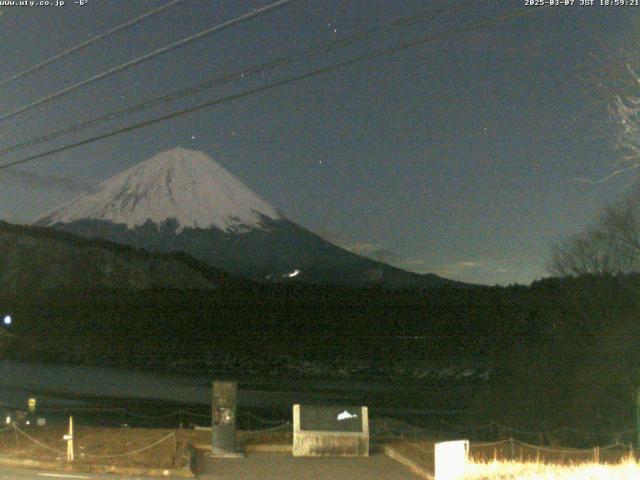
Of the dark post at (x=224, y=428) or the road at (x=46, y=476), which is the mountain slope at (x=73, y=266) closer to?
the dark post at (x=224, y=428)

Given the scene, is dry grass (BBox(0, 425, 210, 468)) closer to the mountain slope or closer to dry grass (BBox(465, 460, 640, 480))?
dry grass (BBox(465, 460, 640, 480))

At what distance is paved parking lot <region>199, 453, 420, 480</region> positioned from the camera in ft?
51.6

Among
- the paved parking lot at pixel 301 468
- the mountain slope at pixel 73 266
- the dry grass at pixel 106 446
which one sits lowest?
the paved parking lot at pixel 301 468

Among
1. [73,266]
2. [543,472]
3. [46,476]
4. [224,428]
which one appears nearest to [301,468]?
[224,428]

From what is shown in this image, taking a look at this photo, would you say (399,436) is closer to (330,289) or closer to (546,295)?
(546,295)

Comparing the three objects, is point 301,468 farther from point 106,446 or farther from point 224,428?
point 106,446

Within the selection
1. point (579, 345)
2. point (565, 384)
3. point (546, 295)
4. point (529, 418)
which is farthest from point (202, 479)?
point (546, 295)

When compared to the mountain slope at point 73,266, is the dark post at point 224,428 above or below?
below

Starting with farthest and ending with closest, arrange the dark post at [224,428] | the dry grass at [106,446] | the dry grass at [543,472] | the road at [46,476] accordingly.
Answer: the dark post at [224,428], the dry grass at [106,446], the road at [46,476], the dry grass at [543,472]

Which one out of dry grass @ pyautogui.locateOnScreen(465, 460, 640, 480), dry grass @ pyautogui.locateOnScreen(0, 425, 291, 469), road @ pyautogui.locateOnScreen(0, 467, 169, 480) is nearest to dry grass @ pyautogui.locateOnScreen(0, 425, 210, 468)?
dry grass @ pyautogui.locateOnScreen(0, 425, 291, 469)

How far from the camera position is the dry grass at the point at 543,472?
1167 centimetres

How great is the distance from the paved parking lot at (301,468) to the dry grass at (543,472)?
2455 mm

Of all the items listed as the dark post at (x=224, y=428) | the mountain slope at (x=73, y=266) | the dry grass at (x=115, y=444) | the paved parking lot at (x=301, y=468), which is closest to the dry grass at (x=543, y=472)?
the paved parking lot at (x=301, y=468)

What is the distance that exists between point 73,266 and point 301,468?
146 metres
